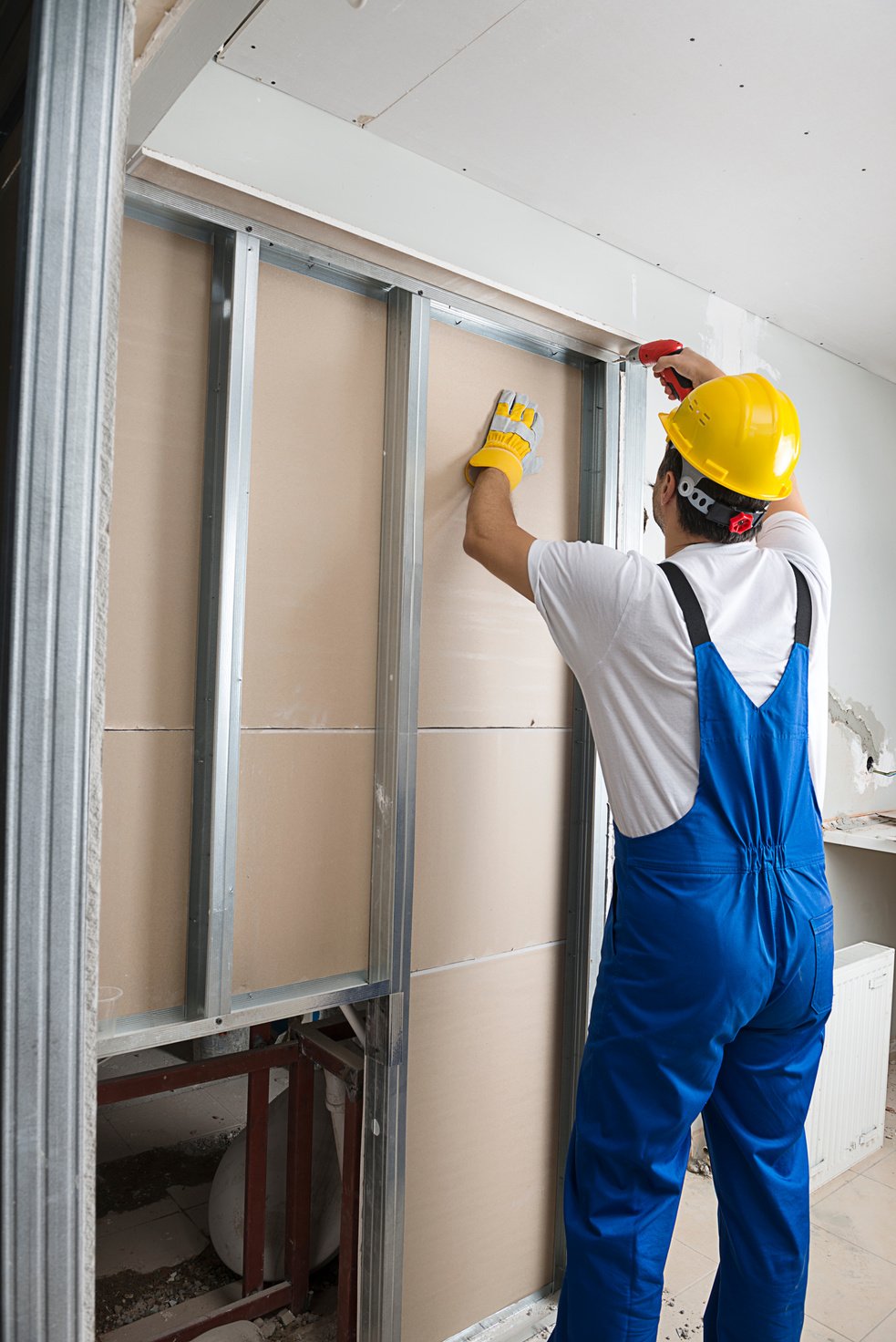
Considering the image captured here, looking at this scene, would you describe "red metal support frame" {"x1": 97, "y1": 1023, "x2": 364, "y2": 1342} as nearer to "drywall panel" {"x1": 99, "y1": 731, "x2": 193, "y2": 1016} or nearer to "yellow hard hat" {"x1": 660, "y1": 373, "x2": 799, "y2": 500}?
"drywall panel" {"x1": 99, "y1": 731, "x2": 193, "y2": 1016}

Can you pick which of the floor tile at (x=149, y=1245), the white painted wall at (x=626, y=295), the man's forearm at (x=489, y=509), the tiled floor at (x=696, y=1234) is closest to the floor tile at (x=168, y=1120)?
the tiled floor at (x=696, y=1234)

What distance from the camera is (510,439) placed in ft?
6.00

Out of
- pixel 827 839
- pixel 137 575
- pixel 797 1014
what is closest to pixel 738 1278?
pixel 797 1014

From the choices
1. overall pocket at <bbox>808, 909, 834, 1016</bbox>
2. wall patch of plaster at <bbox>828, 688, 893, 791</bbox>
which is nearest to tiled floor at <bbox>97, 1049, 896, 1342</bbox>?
overall pocket at <bbox>808, 909, 834, 1016</bbox>

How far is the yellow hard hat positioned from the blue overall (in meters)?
0.22

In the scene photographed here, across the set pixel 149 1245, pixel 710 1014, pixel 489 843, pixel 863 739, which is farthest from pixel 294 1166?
pixel 863 739

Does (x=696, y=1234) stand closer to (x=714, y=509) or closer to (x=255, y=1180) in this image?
(x=255, y=1180)

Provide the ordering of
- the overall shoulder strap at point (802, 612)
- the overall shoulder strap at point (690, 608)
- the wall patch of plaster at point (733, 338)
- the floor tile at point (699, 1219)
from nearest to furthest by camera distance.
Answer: the overall shoulder strap at point (690, 608)
the overall shoulder strap at point (802, 612)
the floor tile at point (699, 1219)
the wall patch of plaster at point (733, 338)

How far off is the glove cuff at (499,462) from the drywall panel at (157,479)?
54 cm

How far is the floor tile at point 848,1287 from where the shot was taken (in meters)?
2.06

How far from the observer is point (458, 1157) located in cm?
184

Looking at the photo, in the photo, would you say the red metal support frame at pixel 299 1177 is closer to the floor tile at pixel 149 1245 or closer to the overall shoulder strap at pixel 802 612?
the floor tile at pixel 149 1245

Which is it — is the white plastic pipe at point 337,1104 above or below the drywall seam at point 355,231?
below

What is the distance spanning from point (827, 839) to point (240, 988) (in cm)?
225
